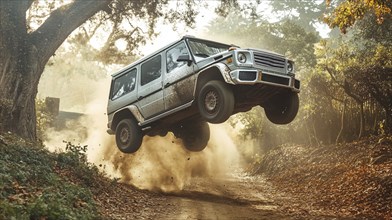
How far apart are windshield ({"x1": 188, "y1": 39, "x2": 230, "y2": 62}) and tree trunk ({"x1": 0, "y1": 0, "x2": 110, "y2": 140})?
16.7ft

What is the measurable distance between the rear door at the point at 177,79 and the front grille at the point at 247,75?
1.33m

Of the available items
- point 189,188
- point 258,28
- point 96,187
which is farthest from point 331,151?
point 258,28

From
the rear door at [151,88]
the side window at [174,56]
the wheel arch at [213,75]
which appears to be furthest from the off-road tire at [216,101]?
the rear door at [151,88]

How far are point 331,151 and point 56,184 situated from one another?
392 inches

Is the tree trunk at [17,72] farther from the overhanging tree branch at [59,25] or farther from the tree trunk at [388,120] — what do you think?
the tree trunk at [388,120]

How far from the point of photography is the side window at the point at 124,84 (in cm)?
1061

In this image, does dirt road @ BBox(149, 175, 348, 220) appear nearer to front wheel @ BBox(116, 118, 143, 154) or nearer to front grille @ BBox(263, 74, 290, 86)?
front wheel @ BBox(116, 118, 143, 154)

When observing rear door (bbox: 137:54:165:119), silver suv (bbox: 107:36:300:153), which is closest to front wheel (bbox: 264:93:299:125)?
silver suv (bbox: 107:36:300:153)

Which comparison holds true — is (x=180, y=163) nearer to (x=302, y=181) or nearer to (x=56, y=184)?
(x=302, y=181)

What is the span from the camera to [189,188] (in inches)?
476

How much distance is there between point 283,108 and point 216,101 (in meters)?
1.99

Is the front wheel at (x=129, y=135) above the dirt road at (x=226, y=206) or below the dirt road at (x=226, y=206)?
above

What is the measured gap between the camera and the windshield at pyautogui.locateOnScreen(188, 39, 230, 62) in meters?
8.81

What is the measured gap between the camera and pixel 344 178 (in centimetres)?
1041
